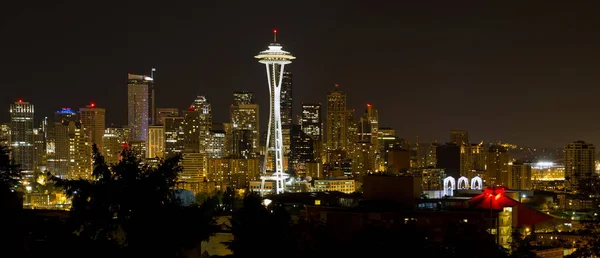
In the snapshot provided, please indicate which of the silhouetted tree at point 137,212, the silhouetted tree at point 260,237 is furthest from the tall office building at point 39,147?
the silhouetted tree at point 137,212

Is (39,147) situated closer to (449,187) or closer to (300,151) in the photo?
(300,151)

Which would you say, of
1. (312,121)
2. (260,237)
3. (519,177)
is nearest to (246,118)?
(312,121)

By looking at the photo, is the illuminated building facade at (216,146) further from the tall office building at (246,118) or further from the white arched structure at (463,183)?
the white arched structure at (463,183)

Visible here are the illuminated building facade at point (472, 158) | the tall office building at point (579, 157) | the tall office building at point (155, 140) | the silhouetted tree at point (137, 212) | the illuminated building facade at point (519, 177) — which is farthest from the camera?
the tall office building at point (155, 140)

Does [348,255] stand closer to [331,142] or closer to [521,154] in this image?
[331,142]

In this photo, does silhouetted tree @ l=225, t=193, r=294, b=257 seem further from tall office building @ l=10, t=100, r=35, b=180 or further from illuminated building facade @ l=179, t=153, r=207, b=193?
tall office building @ l=10, t=100, r=35, b=180

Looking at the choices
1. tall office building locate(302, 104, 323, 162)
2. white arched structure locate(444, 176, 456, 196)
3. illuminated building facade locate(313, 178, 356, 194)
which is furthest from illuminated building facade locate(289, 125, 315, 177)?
white arched structure locate(444, 176, 456, 196)
